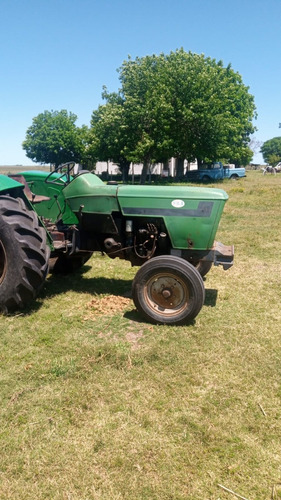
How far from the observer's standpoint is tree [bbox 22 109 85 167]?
50625mm

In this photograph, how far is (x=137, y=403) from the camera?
283 centimetres

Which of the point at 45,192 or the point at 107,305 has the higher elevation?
the point at 45,192

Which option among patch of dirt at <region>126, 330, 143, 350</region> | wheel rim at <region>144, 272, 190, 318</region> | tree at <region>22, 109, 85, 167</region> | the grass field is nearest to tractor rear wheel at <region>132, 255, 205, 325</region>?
wheel rim at <region>144, 272, 190, 318</region>

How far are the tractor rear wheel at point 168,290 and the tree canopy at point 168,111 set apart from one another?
22905 mm

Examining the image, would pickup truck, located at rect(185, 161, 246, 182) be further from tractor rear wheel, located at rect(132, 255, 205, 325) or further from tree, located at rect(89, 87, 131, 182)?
tractor rear wheel, located at rect(132, 255, 205, 325)

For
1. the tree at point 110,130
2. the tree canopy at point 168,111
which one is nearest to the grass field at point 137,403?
the tree canopy at point 168,111

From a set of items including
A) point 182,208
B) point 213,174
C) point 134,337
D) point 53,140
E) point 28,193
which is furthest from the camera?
point 53,140

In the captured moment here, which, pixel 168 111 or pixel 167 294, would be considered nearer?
pixel 167 294

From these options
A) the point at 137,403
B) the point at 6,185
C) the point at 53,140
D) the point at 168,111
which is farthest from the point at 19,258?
the point at 53,140

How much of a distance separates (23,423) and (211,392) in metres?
1.45

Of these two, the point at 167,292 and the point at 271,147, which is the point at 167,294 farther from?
the point at 271,147

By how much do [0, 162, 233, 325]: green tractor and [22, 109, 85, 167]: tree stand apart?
47.6 meters

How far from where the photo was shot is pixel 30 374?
319 centimetres

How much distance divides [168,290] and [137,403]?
152 centimetres
